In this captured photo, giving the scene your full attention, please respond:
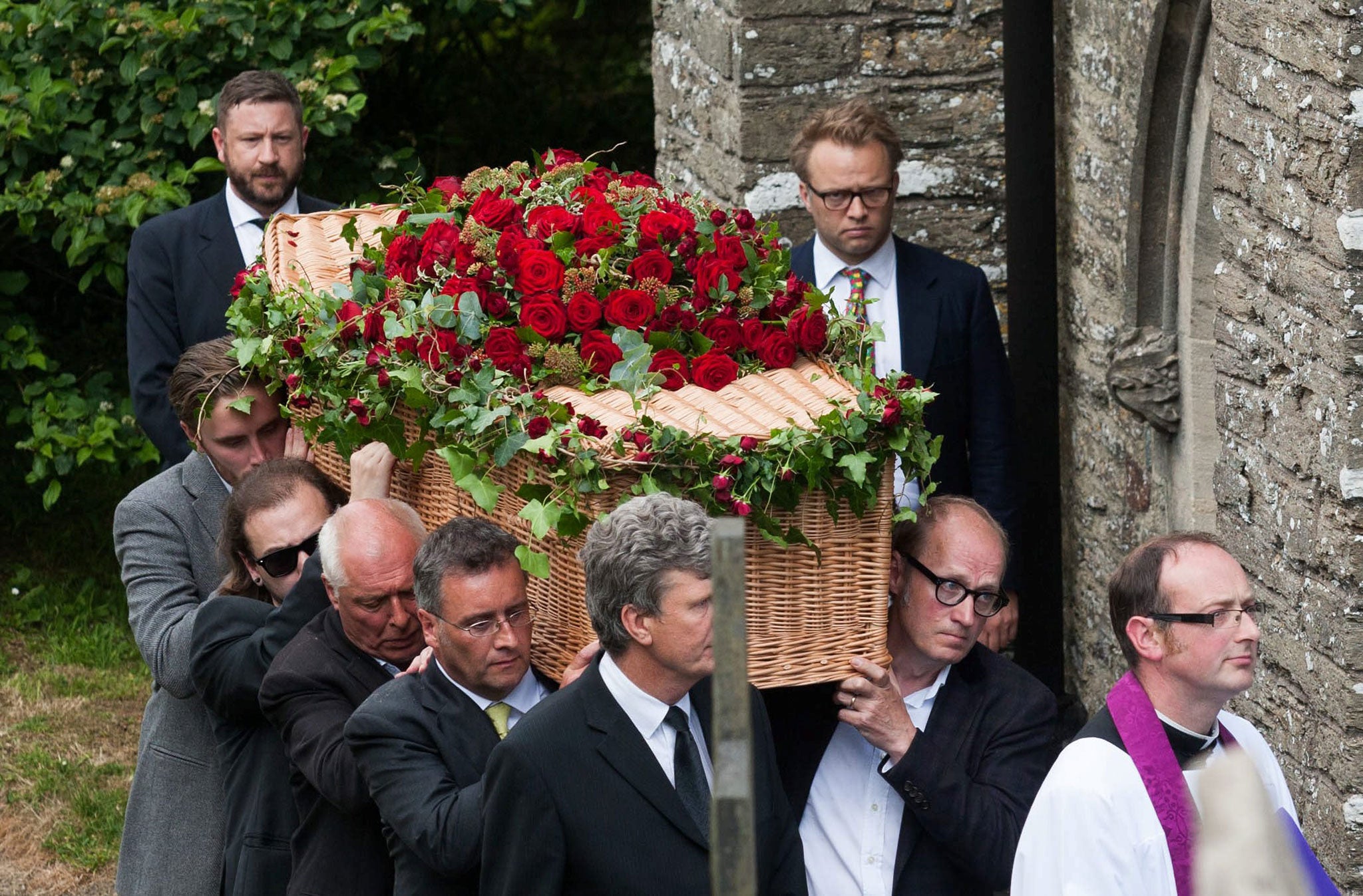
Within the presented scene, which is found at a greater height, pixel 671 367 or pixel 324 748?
pixel 671 367

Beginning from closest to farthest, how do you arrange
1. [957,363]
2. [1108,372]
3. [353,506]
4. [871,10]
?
[353,506], [957,363], [1108,372], [871,10]

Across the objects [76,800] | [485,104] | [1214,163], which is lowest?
[76,800]

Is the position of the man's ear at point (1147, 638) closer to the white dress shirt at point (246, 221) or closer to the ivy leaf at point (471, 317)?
the ivy leaf at point (471, 317)

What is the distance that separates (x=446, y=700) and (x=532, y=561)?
0.28 m

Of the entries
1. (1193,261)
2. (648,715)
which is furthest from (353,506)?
(1193,261)

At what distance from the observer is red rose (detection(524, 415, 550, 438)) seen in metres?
2.84

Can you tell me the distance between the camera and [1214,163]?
12.6 ft

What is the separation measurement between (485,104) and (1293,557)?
6373mm

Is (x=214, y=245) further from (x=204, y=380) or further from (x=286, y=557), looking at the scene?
(x=286, y=557)

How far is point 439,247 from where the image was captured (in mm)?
3342

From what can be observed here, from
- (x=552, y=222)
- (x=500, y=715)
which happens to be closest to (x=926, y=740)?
(x=500, y=715)

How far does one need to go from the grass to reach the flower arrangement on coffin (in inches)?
102

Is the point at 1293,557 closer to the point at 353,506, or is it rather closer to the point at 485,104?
the point at 353,506

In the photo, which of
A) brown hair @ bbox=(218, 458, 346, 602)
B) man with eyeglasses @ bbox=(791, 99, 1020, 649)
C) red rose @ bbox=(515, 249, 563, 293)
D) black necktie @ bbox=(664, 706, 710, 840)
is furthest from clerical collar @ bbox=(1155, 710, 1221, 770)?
man with eyeglasses @ bbox=(791, 99, 1020, 649)
